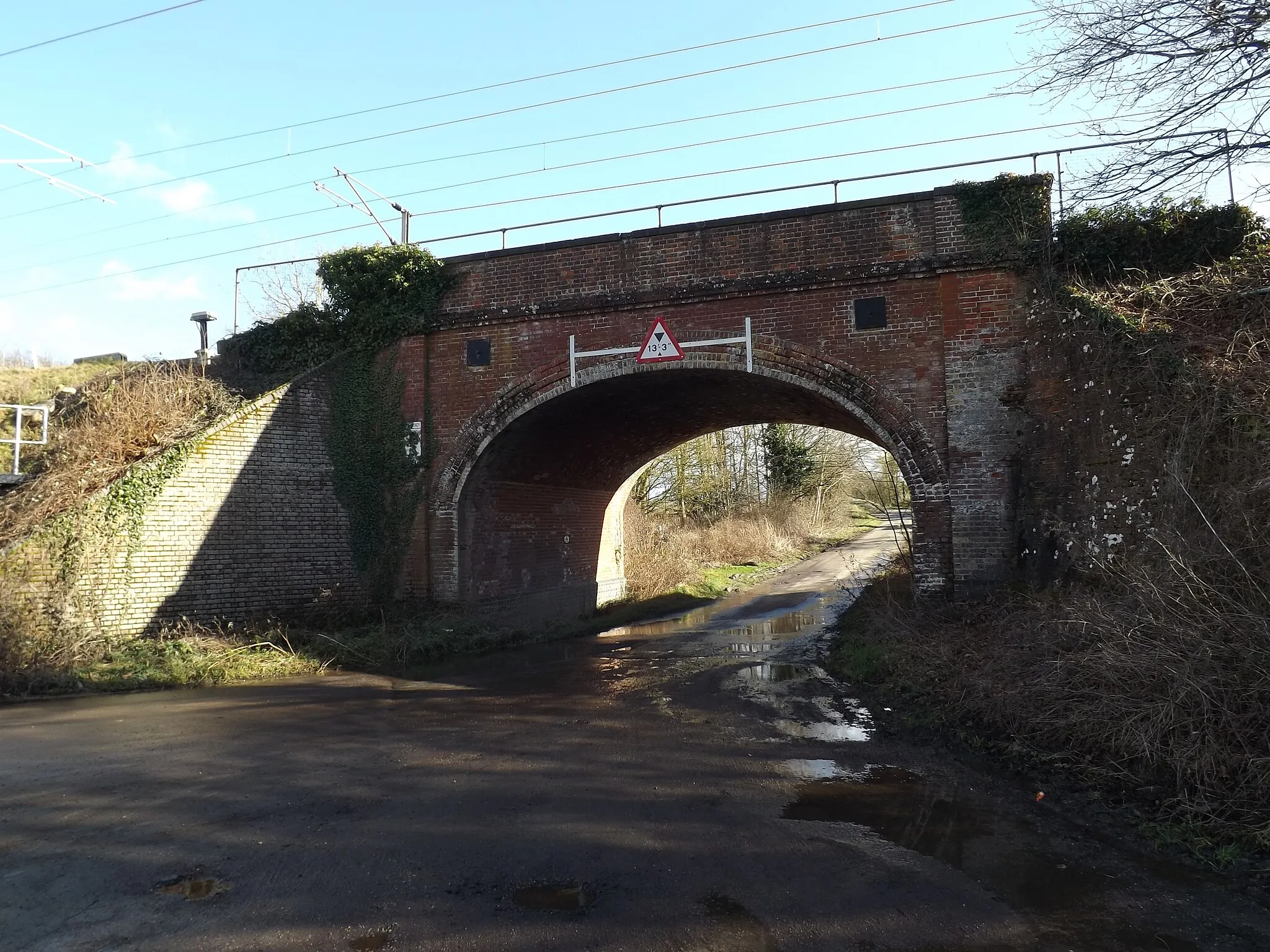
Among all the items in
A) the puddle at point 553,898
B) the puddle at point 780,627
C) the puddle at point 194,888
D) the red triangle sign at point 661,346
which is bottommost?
the puddle at point 780,627

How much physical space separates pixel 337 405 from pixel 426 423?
1620 mm

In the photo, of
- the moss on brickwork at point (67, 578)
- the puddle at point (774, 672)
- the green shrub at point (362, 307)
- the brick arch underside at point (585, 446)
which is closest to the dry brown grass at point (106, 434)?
the moss on brickwork at point (67, 578)

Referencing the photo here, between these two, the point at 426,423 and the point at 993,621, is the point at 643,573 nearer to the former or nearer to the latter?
the point at 426,423

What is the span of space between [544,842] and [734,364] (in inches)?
350

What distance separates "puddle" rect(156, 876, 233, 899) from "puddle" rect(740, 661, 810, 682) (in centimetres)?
731

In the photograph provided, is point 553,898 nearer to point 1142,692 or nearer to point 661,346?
point 1142,692

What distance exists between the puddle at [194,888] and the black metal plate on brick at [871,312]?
10.3 meters

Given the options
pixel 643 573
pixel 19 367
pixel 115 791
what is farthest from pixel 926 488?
pixel 19 367

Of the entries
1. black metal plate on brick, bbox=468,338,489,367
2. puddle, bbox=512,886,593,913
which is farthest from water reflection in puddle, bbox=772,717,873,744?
black metal plate on brick, bbox=468,338,489,367

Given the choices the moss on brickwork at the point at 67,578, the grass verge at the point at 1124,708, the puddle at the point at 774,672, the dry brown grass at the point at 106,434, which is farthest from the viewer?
the dry brown grass at the point at 106,434

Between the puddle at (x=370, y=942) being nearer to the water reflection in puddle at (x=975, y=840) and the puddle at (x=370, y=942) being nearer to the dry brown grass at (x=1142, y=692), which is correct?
the water reflection in puddle at (x=975, y=840)

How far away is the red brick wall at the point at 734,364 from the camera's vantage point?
1110cm

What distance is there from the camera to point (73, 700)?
9211 millimetres

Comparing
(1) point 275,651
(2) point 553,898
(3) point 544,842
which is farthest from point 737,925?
(1) point 275,651
